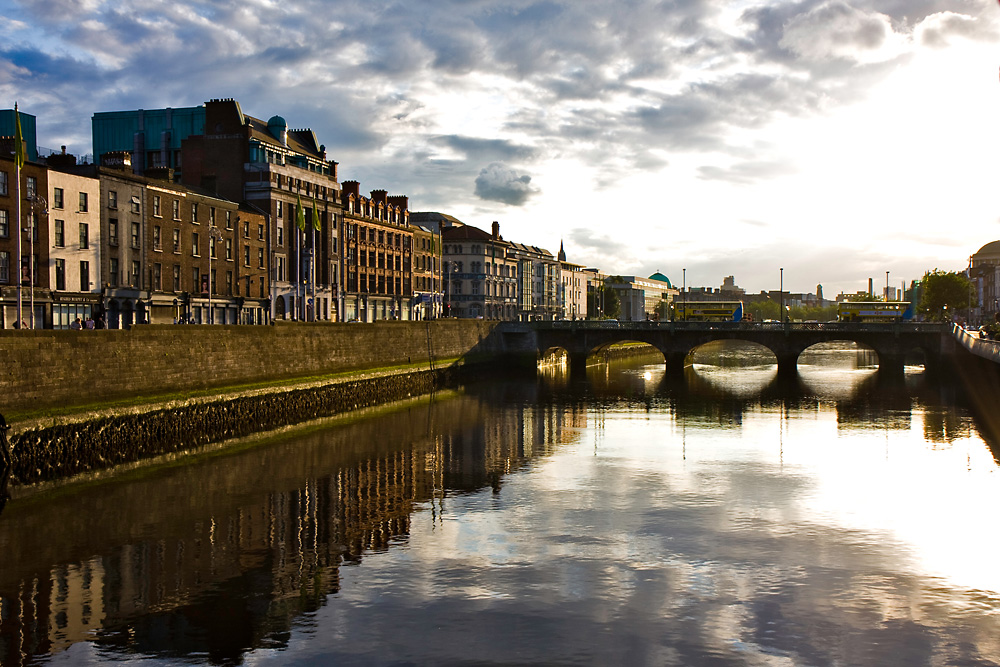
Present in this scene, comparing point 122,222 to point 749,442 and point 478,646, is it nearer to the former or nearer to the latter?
point 749,442

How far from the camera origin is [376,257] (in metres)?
112

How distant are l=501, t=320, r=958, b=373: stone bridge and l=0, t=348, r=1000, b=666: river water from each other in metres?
46.1

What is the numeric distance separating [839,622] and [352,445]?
31590 mm

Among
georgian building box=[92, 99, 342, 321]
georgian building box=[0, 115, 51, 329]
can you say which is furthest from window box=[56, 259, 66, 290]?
georgian building box=[92, 99, 342, 321]

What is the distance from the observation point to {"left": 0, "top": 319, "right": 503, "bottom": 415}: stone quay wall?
39.3 metres

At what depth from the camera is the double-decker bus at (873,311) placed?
111000mm

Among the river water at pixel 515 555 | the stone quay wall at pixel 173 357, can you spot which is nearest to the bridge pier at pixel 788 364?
the stone quay wall at pixel 173 357

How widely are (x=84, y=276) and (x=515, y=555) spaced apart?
51.1 meters

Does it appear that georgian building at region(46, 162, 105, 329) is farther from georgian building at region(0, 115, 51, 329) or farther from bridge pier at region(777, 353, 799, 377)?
bridge pier at region(777, 353, 799, 377)

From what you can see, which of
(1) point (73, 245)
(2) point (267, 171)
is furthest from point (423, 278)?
(1) point (73, 245)

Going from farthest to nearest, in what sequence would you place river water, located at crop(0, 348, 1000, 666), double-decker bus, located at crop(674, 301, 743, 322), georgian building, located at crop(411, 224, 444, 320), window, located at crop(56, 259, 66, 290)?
georgian building, located at crop(411, 224, 444, 320), double-decker bus, located at crop(674, 301, 743, 322), window, located at crop(56, 259, 66, 290), river water, located at crop(0, 348, 1000, 666)

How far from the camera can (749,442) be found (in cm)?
5138

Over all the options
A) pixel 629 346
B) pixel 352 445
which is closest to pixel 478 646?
pixel 352 445

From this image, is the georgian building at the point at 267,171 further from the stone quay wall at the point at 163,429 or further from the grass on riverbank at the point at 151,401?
the stone quay wall at the point at 163,429
